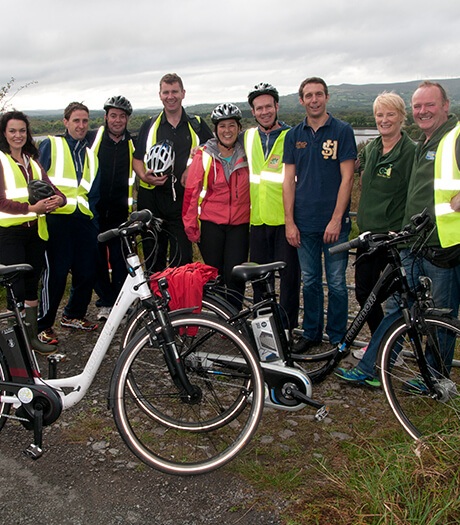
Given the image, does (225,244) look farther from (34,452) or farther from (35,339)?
(34,452)

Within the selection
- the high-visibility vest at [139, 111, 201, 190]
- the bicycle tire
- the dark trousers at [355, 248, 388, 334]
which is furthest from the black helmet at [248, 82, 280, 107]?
the bicycle tire

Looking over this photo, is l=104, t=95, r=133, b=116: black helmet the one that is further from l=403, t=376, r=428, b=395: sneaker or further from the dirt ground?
l=403, t=376, r=428, b=395: sneaker

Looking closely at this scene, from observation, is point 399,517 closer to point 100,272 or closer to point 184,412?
point 184,412

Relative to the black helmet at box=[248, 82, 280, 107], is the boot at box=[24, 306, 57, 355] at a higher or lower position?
lower

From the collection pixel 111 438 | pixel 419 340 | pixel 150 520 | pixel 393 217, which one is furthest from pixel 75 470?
pixel 393 217

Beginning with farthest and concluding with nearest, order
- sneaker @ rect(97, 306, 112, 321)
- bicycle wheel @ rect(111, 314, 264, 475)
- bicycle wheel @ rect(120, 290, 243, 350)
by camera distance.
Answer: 1. sneaker @ rect(97, 306, 112, 321)
2. bicycle wheel @ rect(120, 290, 243, 350)
3. bicycle wheel @ rect(111, 314, 264, 475)

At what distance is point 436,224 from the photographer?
3.35 m

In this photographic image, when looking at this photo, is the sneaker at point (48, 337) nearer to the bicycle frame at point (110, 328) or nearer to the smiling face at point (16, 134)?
the bicycle frame at point (110, 328)

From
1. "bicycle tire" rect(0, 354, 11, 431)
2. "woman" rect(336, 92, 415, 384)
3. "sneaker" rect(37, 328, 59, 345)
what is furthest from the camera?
"sneaker" rect(37, 328, 59, 345)

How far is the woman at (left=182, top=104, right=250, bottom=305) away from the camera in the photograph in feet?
14.8

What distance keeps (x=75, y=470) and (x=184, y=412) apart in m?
0.85

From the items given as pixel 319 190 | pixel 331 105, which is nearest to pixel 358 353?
pixel 319 190

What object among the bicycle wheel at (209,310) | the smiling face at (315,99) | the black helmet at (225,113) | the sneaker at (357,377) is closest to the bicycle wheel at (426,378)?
the sneaker at (357,377)

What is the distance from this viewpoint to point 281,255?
15.1ft
